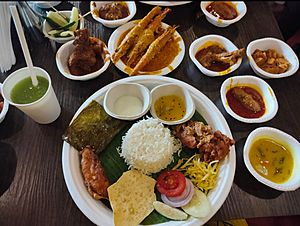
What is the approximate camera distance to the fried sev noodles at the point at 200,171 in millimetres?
1936

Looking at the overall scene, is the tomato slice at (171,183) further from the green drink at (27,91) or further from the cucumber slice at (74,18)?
the cucumber slice at (74,18)

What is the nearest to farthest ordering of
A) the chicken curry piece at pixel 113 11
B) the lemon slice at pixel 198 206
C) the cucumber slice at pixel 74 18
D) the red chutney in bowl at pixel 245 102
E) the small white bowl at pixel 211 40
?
the lemon slice at pixel 198 206, the red chutney in bowl at pixel 245 102, the small white bowl at pixel 211 40, the cucumber slice at pixel 74 18, the chicken curry piece at pixel 113 11

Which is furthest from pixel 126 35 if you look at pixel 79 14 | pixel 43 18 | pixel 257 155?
→ pixel 257 155

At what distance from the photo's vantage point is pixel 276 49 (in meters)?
2.56

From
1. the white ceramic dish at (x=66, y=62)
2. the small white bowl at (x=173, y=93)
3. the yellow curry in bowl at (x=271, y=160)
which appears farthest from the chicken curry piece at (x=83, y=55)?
the yellow curry in bowl at (x=271, y=160)

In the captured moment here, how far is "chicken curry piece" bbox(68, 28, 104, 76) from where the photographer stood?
2.30 metres

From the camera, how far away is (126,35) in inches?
101

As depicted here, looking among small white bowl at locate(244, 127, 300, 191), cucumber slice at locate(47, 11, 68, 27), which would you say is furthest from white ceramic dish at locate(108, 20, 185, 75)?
small white bowl at locate(244, 127, 300, 191)

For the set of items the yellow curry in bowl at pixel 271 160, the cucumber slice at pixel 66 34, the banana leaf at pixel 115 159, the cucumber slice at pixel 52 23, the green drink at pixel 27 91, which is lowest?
the yellow curry in bowl at pixel 271 160

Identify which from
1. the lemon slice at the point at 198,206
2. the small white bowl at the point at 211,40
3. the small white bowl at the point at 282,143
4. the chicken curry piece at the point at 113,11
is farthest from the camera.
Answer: the chicken curry piece at the point at 113,11

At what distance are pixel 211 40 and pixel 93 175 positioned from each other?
136 centimetres

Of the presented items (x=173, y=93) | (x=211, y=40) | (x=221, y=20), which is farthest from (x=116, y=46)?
(x=221, y=20)

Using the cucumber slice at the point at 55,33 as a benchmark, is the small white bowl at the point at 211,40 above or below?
below

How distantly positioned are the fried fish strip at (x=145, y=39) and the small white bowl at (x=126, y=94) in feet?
0.91
